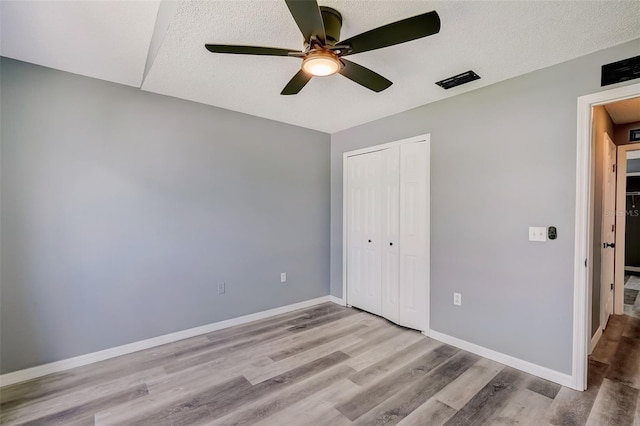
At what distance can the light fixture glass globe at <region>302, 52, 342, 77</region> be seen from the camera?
64.6 inches

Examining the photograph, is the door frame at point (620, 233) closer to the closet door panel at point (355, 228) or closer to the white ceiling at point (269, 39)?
the white ceiling at point (269, 39)

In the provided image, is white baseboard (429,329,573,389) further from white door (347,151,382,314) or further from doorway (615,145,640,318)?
doorway (615,145,640,318)

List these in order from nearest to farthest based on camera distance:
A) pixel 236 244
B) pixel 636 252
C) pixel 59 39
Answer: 1. pixel 59 39
2. pixel 236 244
3. pixel 636 252

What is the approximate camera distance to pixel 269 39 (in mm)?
1937

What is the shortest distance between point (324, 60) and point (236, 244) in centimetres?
236

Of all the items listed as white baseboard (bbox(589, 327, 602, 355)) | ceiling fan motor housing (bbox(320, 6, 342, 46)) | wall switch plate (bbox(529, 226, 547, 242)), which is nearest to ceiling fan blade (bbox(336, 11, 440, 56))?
ceiling fan motor housing (bbox(320, 6, 342, 46))

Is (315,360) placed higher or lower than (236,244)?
lower

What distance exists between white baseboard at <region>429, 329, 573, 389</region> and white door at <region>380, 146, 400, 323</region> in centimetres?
59

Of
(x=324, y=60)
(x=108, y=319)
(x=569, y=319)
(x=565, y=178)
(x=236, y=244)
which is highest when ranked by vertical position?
(x=324, y=60)

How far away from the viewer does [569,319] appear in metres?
2.17

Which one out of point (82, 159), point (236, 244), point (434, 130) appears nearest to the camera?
point (82, 159)

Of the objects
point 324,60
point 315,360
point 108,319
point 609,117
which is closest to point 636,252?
point 609,117

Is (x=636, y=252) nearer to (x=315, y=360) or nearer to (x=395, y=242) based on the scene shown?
(x=395, y=242)

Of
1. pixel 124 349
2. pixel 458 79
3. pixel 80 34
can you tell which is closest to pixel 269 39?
pixel 80 34
